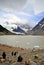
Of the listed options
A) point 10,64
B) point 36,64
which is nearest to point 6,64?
point 10,64

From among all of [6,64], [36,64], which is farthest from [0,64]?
[36,64]

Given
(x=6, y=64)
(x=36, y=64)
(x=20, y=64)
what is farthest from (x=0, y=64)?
(x=36, y=64)

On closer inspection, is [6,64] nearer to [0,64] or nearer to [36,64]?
[0,64]

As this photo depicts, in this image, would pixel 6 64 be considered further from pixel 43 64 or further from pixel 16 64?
pixel 43 64

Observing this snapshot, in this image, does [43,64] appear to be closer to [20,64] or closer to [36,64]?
[36,64]

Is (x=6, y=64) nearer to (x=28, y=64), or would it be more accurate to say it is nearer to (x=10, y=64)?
(x=10, y=64)
